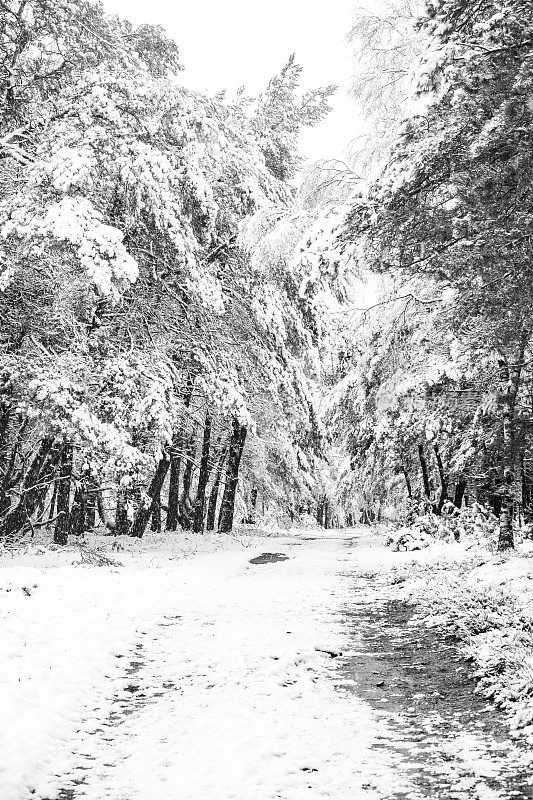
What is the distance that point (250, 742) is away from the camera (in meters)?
4.63

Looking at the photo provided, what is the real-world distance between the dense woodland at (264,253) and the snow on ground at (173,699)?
13.1ft

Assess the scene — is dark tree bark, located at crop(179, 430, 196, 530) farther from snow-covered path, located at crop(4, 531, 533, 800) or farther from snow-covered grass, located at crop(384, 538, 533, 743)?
snow-covered path, located at crop(4, 531, 533, 800)

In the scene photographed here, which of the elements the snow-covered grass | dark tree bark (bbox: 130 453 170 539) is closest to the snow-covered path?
the snow-covered grass

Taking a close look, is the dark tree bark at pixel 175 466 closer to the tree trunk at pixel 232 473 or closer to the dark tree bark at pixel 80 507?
the tree trunk at pixel 232 473

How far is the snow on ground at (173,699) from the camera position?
4117 millimetres

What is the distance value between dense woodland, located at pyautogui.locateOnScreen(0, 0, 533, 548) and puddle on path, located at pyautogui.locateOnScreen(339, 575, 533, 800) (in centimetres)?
362

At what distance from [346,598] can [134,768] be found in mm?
7444

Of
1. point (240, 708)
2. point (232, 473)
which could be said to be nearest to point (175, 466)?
point (232, 473)

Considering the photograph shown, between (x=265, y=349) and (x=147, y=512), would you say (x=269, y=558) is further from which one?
(x=265, y=349)

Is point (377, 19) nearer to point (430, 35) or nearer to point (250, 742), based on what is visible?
point (430, 35)

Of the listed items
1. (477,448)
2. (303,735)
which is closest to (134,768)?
(303,735)

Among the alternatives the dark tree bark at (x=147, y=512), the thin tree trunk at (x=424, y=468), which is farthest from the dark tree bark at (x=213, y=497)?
the thin tree trunk at (x=424, y=468)

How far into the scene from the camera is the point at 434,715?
5.23 metres

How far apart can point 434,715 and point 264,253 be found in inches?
275
